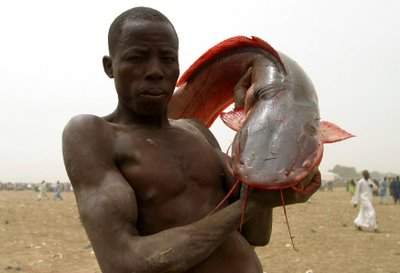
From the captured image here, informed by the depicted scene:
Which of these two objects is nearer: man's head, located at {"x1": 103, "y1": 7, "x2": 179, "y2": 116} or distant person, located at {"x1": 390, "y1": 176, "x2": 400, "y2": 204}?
man's head, located at {"x1": 103, "y1": 7, "x2": 179, "y2": 116}

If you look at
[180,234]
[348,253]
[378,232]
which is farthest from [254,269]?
[378,232]

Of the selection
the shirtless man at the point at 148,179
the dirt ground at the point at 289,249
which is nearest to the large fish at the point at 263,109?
the shirtless man at the point at 148,179

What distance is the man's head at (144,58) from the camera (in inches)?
73.9

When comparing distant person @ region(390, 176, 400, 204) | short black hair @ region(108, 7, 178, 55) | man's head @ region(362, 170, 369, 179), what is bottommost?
distant person @ region(390, 176, 400, 204)

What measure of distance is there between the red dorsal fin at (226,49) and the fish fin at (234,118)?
25 cm

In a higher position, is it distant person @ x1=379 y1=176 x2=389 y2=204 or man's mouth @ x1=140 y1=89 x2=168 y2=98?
man's mouth @ x1=140 y1=89 x2=168 y2=98

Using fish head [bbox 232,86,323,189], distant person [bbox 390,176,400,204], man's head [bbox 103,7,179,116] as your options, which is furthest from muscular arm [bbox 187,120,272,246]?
distant person [bbox 390,176,400,204]

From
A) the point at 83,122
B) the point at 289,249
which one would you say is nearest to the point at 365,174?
the point at 289,249

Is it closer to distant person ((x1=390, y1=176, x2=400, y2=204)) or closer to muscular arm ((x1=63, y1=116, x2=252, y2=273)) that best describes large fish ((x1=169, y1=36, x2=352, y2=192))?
muscular arm ((x1=63, y1=116, x2=252, y2=273))

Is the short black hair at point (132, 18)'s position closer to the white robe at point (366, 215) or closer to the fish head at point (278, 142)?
the fish head at point (278, 142)

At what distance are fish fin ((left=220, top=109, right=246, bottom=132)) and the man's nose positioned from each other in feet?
1.19

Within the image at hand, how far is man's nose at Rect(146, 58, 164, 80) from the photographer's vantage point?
1859 millimetres

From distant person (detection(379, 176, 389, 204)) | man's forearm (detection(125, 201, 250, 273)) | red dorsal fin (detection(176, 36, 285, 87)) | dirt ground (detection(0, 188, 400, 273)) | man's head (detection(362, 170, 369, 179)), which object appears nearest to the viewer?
man's forearm (detection(125, 201, 250, 273))

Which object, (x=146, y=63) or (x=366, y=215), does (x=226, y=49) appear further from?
(x=366, y=215)
